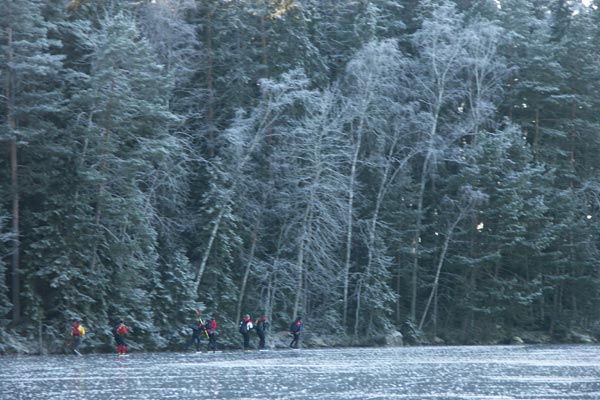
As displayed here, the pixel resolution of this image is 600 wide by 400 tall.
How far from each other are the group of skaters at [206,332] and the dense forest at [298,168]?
1.48 m

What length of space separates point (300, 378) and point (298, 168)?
2747 centimetres

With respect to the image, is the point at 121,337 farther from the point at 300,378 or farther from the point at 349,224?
the point at 349,224

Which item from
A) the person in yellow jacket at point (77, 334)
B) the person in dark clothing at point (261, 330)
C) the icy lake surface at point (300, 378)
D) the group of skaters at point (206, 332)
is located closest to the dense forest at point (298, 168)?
the group of skaters at point (206, 332)

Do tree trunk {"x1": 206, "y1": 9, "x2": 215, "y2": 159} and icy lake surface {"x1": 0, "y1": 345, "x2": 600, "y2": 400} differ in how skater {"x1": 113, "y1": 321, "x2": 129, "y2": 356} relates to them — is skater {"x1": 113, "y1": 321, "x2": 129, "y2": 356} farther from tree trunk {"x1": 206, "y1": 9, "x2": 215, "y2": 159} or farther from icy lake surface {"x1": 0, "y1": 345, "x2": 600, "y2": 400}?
tree trunk {"x1": 206, "y1": 9, "x2": 215, "y2": 159}

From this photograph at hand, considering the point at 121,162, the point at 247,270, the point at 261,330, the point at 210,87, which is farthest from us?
the point at 210,87

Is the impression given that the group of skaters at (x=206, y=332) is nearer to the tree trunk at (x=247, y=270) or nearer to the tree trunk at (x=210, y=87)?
the tree trunk at (x=247, y=270)

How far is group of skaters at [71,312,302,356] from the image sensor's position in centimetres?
3884

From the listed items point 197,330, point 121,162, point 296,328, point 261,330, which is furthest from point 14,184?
point 296,328

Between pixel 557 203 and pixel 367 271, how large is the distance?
13.8 meters

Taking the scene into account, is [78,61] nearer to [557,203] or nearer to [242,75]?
[242,75]

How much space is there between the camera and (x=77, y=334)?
3841cm

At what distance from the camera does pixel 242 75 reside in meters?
52.8

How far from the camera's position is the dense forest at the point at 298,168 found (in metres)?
41.9

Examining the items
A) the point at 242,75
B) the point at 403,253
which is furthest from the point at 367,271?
the point at 242,75
